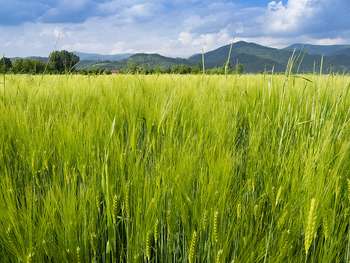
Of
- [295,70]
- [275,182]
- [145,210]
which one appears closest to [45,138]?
[145,210]

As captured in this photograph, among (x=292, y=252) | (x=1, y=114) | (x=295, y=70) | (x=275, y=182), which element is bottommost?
(x=292, y=252)

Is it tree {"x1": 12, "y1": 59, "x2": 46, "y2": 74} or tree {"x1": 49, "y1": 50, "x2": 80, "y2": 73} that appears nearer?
tree {"x1": 49, "y1": 50, "x2": 80, "y2": 73}

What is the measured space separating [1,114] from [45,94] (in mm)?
431

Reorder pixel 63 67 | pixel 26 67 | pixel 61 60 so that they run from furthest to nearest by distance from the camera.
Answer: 1. pixel 26 67
2. pixel 63 67
3. pixel 61 60

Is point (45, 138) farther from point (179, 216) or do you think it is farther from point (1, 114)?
point (179, 216)

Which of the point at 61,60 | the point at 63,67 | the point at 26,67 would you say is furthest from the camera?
the point at 26,67

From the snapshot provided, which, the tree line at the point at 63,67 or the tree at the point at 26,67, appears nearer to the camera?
the tree line at the point at 63,67

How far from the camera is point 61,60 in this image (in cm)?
206

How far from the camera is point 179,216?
79 centimetres

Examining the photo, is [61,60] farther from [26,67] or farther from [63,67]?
[26,67]

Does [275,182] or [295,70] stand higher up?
[295,70]

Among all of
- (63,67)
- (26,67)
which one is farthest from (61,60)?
(26,67)

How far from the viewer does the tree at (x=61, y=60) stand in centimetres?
193

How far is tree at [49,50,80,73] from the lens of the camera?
1925 mm
